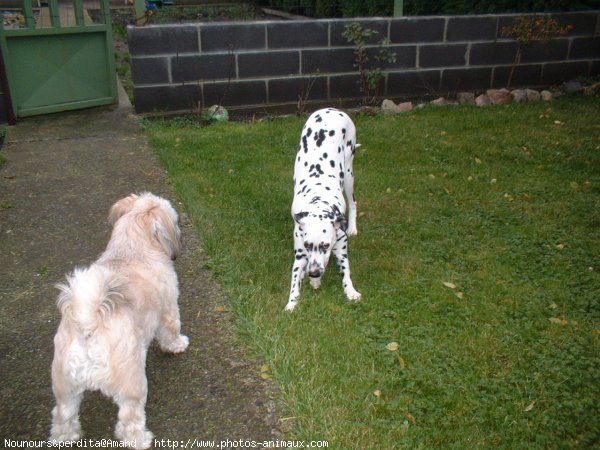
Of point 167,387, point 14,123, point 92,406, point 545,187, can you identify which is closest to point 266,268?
point 167,387

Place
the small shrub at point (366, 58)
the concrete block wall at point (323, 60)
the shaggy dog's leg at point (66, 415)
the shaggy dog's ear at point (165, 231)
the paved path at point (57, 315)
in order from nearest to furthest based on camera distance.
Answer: the shaggy dog's leg at point (66, 415) < the paved path at point (57, 315) < the shaggy dog's ear at point (165, 231) < the concrete block wall at point (323, 60) < the small shrub at point (366, 58)

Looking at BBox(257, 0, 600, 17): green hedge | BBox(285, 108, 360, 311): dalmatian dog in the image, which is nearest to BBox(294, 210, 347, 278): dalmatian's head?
BBox(285, 108, 360, 311): dalmatian dog

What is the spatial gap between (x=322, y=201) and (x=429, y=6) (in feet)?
28.6

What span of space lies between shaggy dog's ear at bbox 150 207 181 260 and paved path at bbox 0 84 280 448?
83 centimetres

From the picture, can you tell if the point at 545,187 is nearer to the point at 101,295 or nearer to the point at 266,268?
the point at 266,268

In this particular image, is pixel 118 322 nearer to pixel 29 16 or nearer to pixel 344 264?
pixel 344 264

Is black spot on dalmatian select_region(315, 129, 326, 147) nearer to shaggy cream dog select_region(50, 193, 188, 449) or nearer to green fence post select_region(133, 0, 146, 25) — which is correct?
shaggy cream dog select_region(50, 193, 188, 449)

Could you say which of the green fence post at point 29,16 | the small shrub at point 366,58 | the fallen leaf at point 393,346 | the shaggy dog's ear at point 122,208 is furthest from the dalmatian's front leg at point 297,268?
the green fence post at point 29,16

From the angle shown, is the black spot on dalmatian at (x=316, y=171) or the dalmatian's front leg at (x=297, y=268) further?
the black spot on dalmatian at (x=316, y=171)

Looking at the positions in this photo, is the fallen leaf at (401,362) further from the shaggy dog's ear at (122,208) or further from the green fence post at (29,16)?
the green fence post at (29,16)

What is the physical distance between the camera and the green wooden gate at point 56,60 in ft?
30.0

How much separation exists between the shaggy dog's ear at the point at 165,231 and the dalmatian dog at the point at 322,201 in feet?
3.61

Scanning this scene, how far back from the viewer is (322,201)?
186 inches

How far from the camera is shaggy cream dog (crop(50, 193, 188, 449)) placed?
2982 mm
